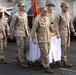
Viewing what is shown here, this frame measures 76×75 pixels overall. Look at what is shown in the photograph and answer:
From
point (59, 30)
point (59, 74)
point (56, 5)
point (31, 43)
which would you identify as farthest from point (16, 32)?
point (56, 5)

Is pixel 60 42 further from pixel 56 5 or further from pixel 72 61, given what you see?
pixel 56 5

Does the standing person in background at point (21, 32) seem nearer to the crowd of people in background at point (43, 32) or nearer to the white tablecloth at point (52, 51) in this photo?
the crowd of people in background at point (43, 32)

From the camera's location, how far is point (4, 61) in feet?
37.6

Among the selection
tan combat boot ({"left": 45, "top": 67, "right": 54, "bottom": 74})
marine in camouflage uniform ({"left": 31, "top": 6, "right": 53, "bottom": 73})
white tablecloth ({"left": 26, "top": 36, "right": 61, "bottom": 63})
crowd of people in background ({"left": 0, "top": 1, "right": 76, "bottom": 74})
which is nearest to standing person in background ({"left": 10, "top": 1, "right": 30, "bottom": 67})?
crowd of people in background ({"left": 0, "top": 1, "right": 76, "bottom": 74})

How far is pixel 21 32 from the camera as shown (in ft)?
34.7

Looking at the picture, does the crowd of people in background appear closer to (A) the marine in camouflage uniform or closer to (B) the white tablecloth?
(A) the marine in camouflage uniform

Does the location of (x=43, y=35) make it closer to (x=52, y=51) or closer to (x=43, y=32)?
(x=43, y=32)

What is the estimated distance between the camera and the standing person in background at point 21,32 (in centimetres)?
1055

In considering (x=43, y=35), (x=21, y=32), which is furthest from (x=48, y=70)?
(x=21, y=32)

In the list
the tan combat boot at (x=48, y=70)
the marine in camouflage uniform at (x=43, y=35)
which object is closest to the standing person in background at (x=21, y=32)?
the marine in camouflage uniform at (x=43, y=35)

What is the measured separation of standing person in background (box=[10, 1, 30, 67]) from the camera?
10555 mm

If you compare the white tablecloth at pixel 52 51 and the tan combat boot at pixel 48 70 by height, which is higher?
the white tablecloth at pixel 52 51

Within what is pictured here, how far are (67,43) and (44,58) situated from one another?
109 cm

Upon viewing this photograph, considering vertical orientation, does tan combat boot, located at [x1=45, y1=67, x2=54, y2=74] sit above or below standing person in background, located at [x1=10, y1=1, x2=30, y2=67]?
below
